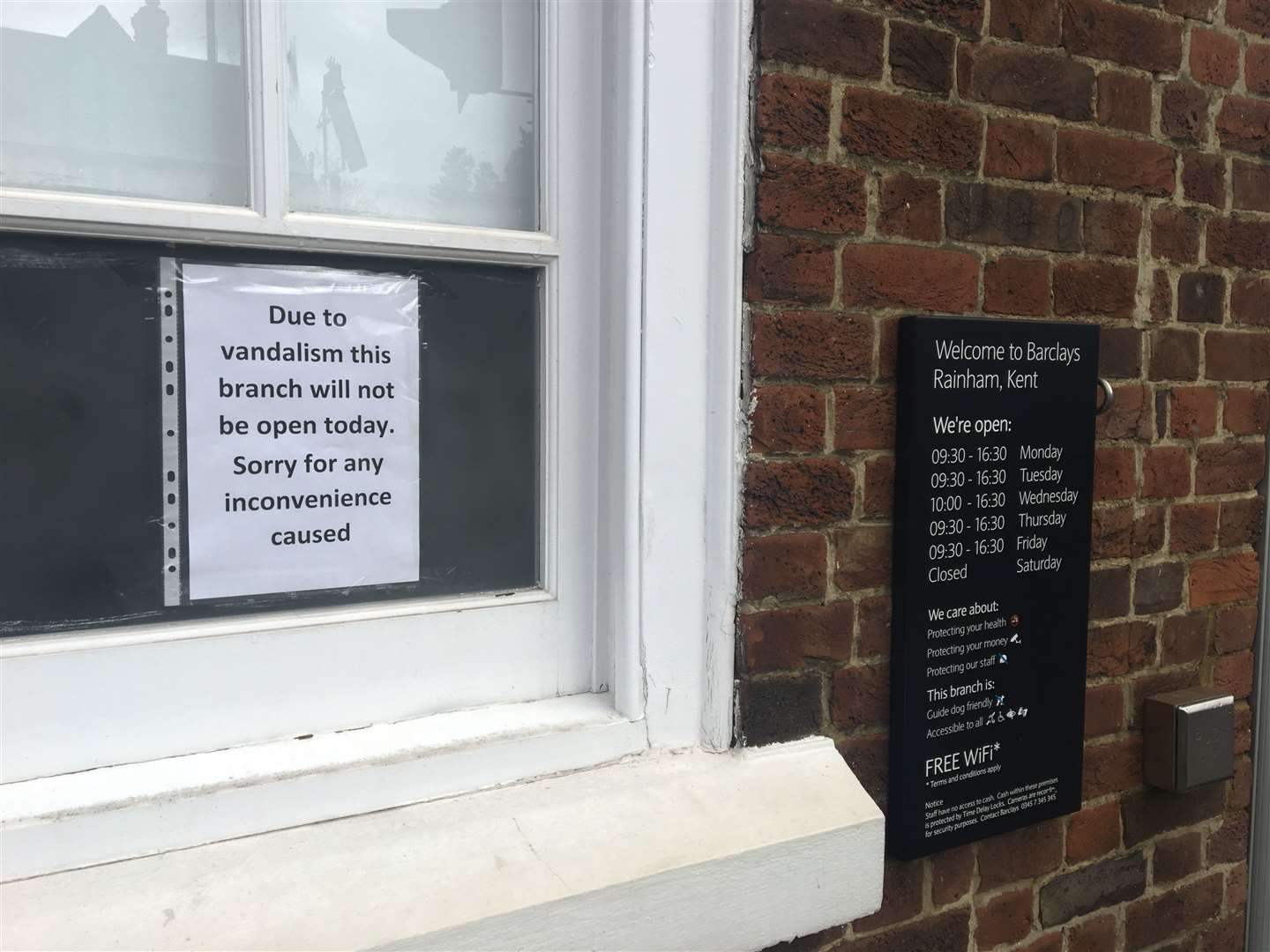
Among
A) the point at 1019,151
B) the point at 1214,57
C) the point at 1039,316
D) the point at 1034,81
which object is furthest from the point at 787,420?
the point at 1214,57

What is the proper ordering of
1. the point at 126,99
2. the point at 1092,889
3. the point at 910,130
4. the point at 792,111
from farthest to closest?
the point at 1092,889
the point at 910,130
the point at 792,111
the point at 126,99

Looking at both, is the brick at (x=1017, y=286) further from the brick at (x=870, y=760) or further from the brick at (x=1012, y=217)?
the brick at (x=870, y=760)

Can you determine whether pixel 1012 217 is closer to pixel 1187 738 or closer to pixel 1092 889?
pixel 1187 738

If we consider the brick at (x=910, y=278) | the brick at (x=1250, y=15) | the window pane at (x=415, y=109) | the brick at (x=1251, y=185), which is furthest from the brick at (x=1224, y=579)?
the window pane at (x=415, y=109)

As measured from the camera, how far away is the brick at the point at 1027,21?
1689 mm

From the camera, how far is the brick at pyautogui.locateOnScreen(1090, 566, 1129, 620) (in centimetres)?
188

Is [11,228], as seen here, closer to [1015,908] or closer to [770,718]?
[770,718]

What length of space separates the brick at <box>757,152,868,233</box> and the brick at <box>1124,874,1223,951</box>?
1535 millimetres

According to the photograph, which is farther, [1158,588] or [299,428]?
[1158,588]

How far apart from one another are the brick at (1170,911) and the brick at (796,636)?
980 mm

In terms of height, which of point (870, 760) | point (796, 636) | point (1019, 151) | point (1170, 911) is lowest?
point (1170, 911)

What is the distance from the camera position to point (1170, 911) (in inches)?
80.4

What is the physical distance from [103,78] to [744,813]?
134cm

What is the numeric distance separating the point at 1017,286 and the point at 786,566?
69 cm
